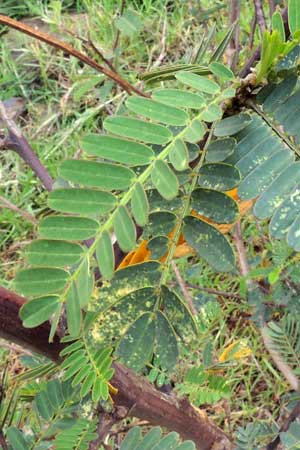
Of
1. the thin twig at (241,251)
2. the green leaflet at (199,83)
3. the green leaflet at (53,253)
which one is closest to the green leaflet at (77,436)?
the green leaflet at (53,253)

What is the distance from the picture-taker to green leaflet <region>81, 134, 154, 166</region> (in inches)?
21.5

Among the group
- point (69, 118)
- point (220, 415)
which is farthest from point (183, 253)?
point (69, 118)

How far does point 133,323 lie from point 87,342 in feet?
0.28

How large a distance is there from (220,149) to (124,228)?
4.9 inches

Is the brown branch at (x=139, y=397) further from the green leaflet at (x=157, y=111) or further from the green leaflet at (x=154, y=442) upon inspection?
the green leaflet at (x=157, y=111)

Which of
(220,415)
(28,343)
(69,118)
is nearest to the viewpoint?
(28,343)

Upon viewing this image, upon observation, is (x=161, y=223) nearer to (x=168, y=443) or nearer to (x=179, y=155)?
(x=179, y=155)

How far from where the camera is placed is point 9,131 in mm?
878

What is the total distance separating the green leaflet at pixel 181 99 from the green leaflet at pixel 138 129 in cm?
3

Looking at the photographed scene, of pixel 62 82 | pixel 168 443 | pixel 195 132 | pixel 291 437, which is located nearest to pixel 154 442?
pixel 168 443

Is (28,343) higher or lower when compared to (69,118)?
lower

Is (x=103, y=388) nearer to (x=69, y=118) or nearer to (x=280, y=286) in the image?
(x=280, y=286)

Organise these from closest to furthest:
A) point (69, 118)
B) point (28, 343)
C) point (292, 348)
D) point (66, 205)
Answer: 1. point (66, 205)
2. point (28, 343)
3. point (292, 348)
4. point (69, 118)

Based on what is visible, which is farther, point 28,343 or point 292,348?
point 292,348
